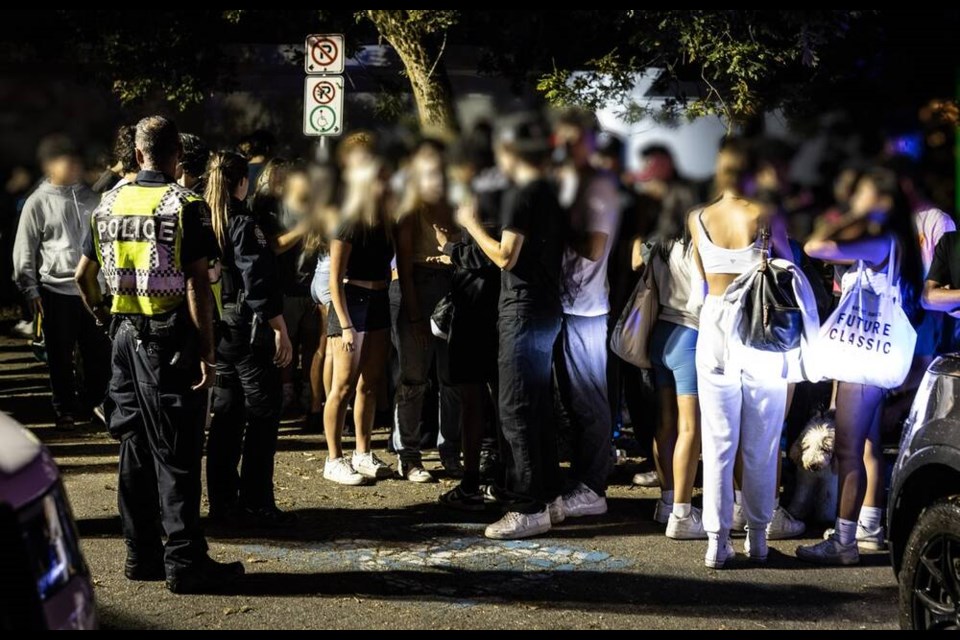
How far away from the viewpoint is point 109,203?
5.71 m

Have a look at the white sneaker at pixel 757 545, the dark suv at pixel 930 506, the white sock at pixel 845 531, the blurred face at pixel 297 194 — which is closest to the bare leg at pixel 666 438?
the white sneaker at pixel 757 545

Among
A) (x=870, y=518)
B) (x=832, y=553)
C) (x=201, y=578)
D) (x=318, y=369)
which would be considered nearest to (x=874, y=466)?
(x=870, y=518)

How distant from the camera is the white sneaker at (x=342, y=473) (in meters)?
8.05

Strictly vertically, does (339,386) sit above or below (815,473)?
above

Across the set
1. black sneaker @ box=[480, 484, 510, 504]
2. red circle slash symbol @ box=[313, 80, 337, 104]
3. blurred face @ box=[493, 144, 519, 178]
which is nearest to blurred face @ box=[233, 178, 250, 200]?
blurred face @ box=[493, 144, 519, 178]

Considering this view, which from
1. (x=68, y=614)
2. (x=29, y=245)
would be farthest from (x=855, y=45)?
(x=68, y=614)

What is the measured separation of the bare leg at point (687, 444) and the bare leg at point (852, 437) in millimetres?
732

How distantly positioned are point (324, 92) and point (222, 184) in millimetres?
4705

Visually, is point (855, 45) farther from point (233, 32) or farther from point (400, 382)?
point (233, 32)

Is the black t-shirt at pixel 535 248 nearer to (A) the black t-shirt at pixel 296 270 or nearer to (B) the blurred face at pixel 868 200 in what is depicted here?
(B) the blurred face at pixel 868 200

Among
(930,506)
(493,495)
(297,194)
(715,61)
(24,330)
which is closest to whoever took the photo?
(930,506)

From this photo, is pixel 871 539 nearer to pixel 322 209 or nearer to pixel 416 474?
pixel 416 474

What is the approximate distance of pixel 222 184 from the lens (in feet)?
22.0

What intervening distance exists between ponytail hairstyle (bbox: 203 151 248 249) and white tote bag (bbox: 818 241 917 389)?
311 centimetres
